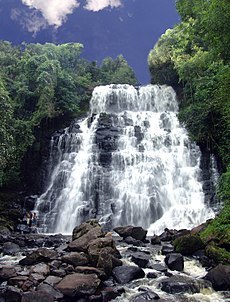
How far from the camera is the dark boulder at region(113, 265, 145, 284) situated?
10.5 meters

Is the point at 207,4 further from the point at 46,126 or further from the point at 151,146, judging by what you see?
the point at 46,126

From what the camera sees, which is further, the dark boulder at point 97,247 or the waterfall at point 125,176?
the waterfall at point 125,176

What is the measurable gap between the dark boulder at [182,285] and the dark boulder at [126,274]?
0.94 meters

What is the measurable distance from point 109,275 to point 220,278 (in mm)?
3309

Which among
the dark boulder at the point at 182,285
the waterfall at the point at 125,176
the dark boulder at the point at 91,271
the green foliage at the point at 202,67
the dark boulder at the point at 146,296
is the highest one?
the green foliage at the point at 202,67

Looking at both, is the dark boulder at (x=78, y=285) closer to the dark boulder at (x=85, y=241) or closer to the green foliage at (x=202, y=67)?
the dark boulder at (x=85, y=241)

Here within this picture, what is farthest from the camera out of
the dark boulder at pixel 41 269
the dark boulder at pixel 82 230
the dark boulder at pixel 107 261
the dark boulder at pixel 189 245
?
the dark boulder at pixel 82 230

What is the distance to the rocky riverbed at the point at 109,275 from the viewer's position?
9.16m

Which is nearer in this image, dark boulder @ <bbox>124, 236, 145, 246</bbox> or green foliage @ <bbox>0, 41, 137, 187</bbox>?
dark boulder @ <bbox>124, 236, 145, 246</bbox>

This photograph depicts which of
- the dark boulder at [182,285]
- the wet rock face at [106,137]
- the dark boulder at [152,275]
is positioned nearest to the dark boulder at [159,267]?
the dark boulder at [152,275]

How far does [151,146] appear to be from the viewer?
27.1 meters

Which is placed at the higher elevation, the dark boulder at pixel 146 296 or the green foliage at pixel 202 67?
the green foliage at pixel 202 67

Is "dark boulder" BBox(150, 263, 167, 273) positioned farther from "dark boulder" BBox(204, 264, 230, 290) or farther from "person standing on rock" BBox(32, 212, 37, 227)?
"person standing on rock" BBox(32, 212, 37, 227)

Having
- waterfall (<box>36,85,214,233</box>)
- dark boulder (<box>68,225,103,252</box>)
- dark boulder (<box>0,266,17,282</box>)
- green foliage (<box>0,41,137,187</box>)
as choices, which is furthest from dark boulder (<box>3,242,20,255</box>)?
green foliage (<box>0,41,137,187</box>)
